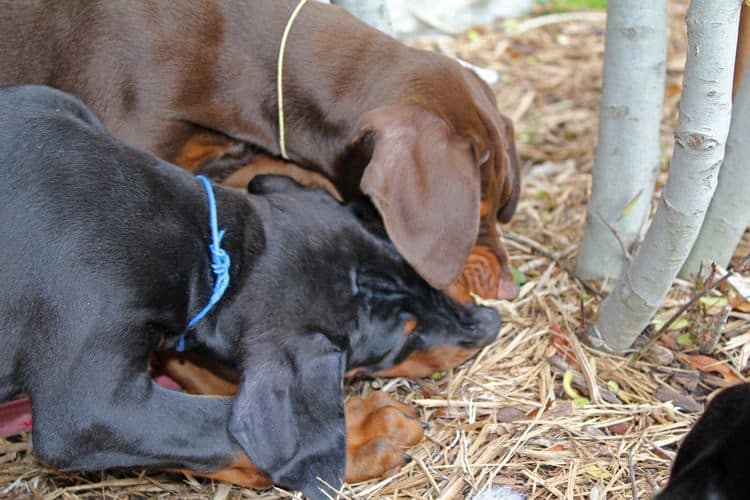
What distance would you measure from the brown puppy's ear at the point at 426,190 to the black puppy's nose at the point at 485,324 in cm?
30

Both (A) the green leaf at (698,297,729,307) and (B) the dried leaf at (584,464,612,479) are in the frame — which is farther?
(A) the green leaf at (698,297,729,307)

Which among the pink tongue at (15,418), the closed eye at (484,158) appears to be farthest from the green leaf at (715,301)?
the pink tongue at (15,418)

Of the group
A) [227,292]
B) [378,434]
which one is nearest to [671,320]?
[378,434]

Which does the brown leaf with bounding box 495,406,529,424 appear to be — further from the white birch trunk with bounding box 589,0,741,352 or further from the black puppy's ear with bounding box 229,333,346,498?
the black puppy's ear with bounding box 229,333,346,498

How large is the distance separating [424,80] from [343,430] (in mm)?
1317

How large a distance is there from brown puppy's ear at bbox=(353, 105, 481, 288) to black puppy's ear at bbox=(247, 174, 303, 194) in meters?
0.27

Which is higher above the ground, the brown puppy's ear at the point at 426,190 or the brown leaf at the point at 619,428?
the brown puppy's ear at the point at 426,190

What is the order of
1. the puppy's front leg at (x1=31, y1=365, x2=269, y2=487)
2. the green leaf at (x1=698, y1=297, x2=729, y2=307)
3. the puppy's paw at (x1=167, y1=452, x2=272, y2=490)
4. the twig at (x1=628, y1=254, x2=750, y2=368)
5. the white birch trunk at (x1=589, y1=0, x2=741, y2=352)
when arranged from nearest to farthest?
the white birch trunk at (x1=589, y1=0, x2=741, y2=352), the puppy's front leg at (x1=31, y1=365, x2=269, y2=487), the puppy's paw at (x1=167, y1=452, x2=272, y2=490), the twig at (x1=628, y1=254, x2=750, y2=368), the green leaf at (x1=698, y1=297, x2=729, y2=307)

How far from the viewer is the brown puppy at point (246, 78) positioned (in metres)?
3.61

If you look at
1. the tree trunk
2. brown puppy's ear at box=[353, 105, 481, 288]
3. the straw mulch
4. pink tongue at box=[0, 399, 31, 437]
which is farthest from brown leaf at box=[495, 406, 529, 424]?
the tree trunk

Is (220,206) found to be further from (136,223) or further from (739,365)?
(739,365)

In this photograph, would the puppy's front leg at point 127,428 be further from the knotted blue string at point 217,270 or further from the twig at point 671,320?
the twig at point 671,320

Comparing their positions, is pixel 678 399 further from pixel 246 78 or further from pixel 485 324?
pixel 246 78

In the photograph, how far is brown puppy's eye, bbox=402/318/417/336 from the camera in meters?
3.26
